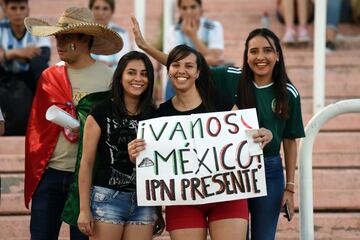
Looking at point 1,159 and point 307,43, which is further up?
point 307,43

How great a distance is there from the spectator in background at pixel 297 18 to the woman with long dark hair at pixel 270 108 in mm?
4244

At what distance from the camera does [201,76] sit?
20.5 feet

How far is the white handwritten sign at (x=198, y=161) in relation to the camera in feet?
19.6

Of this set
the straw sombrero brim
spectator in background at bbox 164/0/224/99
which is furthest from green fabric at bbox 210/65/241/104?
spectator in background at bbox 164/0/224/99

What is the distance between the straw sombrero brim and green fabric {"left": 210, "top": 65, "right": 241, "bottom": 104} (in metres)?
0.78

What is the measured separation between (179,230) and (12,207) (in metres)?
2.28

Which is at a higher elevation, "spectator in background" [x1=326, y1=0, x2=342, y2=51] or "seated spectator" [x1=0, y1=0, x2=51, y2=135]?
"spectator in background" [x1=326, y1=0, x2=342, y2=51]

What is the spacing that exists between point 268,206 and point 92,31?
155cm

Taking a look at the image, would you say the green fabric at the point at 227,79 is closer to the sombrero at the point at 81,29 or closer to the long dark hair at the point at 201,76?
the long dark hair at the point at 201,76

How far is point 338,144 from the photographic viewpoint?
27.9 feet

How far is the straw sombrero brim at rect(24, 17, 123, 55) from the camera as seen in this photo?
645 centimetres

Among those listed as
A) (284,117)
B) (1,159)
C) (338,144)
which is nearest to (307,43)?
(338,144)

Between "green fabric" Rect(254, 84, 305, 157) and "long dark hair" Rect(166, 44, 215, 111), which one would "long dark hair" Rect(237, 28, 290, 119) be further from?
"long dark hair" Rect(166, 44, 215, 111)

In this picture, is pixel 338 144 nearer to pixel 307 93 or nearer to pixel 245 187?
pixel 307 93
